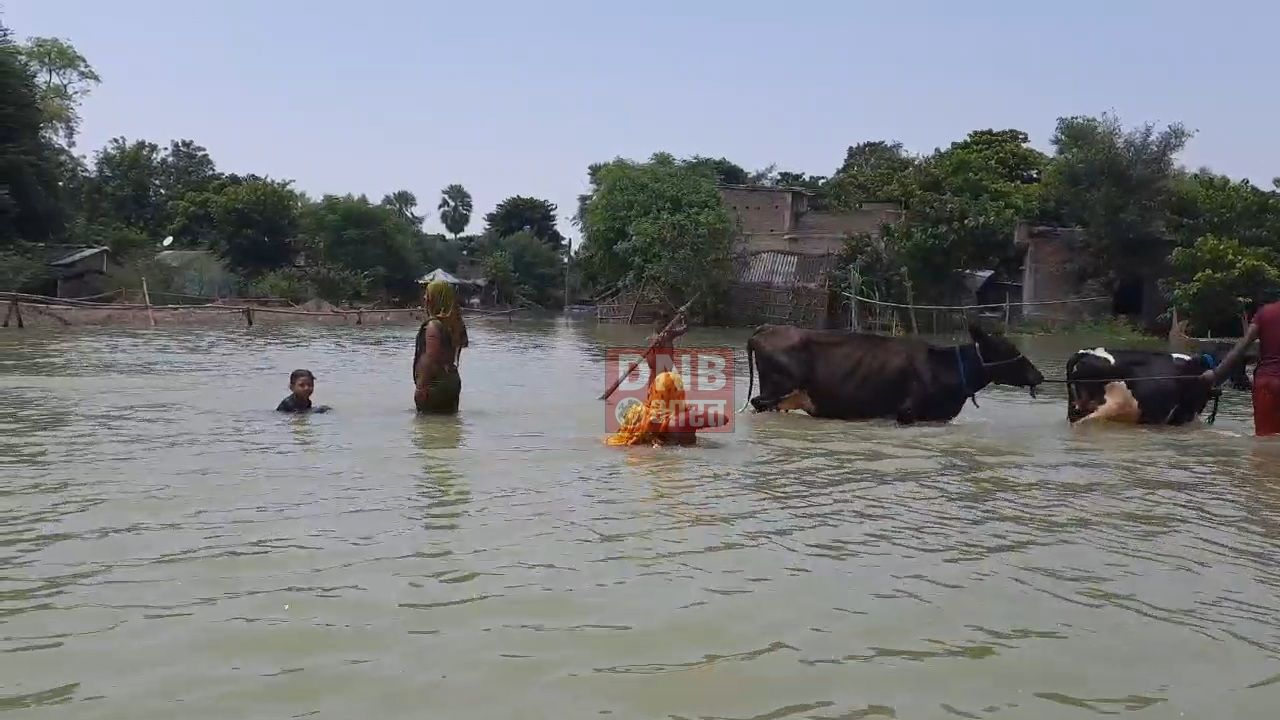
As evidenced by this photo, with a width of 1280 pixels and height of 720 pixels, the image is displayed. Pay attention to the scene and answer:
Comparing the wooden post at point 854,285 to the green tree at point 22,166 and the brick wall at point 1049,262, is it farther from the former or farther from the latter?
the green tree at point 22,166

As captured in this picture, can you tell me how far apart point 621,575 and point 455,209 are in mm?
81351

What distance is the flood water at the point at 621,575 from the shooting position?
370 cm

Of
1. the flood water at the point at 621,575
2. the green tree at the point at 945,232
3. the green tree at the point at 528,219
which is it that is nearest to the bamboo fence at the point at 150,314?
the green tree at the point at 945,232

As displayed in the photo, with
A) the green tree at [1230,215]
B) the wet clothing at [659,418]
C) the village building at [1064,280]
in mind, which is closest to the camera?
the wet clothing at [659,418]

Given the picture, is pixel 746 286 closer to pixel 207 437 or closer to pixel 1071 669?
pixel 207 437

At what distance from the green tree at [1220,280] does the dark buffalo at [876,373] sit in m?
16.2

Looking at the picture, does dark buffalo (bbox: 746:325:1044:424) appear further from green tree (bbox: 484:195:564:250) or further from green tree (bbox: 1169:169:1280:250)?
green tree (bbox: 484:195:564:250)

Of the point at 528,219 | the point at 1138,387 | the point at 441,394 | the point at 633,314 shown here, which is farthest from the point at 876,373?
the point at 528,219

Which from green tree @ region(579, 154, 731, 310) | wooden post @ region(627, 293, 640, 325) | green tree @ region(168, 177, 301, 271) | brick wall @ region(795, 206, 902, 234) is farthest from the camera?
green tree @ region(168, 177, 301, 271)

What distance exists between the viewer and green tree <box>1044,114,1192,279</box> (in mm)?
31234

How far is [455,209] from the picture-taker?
84250mm

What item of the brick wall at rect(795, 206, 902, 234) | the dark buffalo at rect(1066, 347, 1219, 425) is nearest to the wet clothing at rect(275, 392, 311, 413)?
the dark buffalo at rect(1066, 347, 1219, 425)

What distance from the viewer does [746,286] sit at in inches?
1457

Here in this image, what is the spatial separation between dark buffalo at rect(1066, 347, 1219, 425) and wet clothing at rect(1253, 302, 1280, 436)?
0.79 metres
